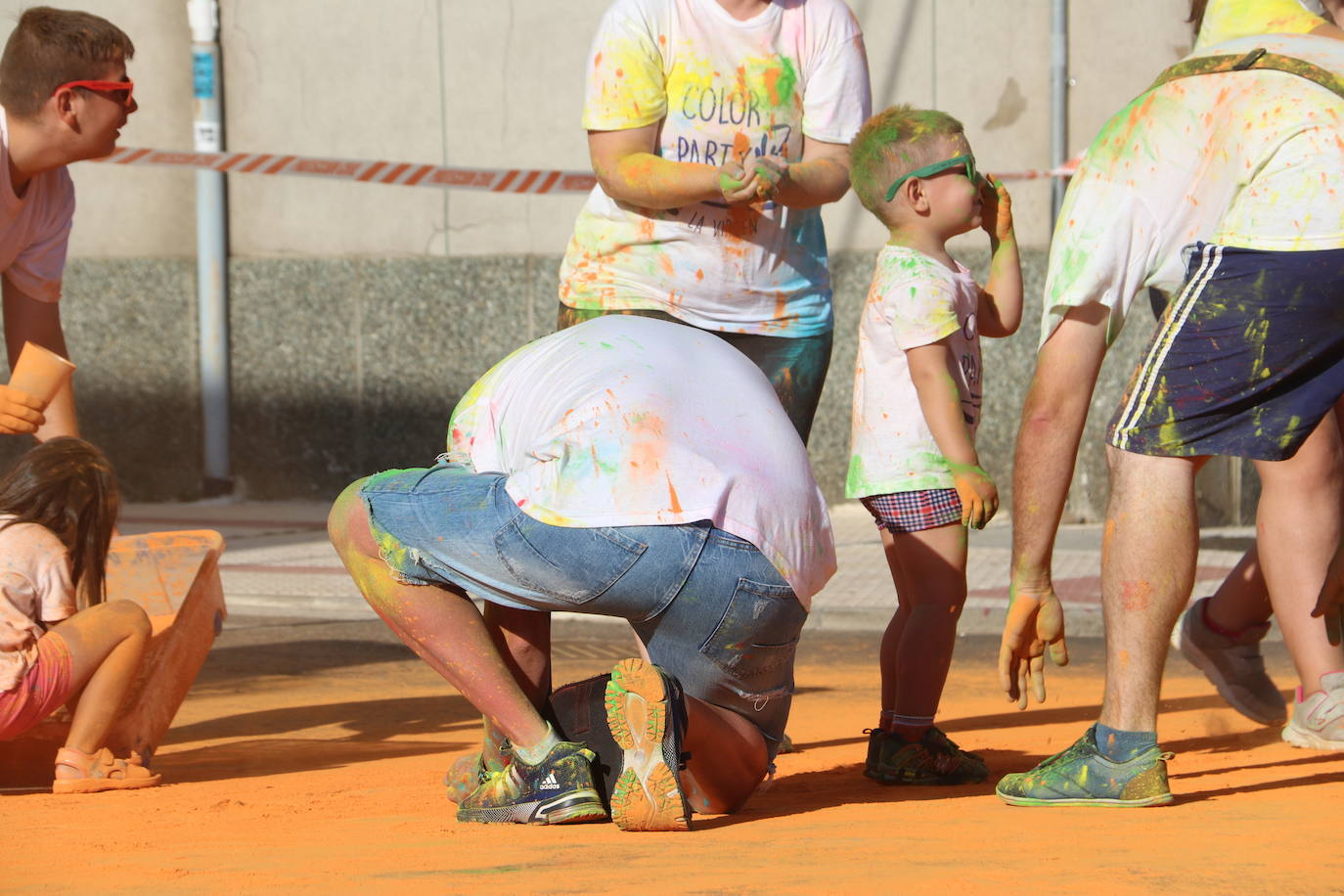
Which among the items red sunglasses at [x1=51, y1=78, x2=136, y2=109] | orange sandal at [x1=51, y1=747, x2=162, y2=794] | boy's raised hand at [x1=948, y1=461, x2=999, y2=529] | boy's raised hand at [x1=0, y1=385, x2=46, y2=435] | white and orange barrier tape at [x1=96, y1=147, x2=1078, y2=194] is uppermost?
red sunglasses at [x1=51, y1=78, x2=136, y2=109]

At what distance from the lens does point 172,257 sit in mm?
11711

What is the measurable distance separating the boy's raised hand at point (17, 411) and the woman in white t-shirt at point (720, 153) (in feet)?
4.31

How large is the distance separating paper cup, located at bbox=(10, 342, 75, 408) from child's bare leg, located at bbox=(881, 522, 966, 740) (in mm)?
2082

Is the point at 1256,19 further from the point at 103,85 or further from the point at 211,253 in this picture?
the point at 211,253

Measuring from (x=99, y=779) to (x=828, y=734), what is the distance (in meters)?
1.85

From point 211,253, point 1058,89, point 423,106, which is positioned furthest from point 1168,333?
point 211,253

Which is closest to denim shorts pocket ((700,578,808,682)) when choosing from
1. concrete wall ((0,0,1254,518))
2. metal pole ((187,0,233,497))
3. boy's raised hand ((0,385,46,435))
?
boy's raised hand ((0,385,46,435))

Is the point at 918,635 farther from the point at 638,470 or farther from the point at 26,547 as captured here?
the point at 26,547

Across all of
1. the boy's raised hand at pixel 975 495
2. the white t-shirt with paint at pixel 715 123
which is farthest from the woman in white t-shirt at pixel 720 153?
the boy's raised hand at pixel 975 495

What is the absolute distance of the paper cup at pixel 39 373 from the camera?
4477 mm

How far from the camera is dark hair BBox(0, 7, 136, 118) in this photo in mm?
4555

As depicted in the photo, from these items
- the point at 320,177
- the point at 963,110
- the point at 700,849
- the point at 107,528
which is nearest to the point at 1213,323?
the point at 700,849

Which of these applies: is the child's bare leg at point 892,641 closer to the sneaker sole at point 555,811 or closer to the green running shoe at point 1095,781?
the green running shoe at point 1095,781

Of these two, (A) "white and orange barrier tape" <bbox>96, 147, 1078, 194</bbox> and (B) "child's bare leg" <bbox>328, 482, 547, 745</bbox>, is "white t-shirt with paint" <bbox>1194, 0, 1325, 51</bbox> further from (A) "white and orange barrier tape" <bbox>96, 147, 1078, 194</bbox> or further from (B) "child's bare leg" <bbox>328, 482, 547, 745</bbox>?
(A) "white and orange barrier tape" <bbox>96, 147, 1078, 194</bbox>
